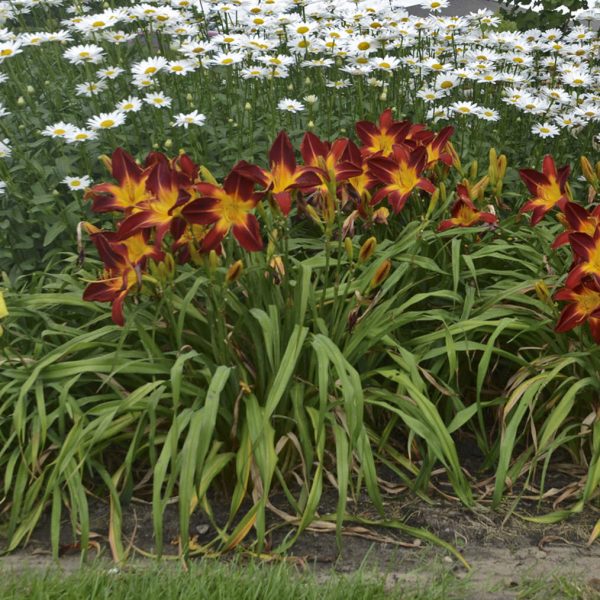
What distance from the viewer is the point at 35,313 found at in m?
3.33

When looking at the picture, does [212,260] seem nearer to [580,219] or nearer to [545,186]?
[580,219]

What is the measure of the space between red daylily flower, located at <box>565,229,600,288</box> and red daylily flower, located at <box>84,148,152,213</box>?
130 centimetres

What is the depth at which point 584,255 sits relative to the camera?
278 cm

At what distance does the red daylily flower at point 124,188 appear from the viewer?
2.74m

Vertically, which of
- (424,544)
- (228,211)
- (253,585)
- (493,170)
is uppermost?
(228,211)

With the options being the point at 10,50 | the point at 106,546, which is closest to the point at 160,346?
the point at 106,546

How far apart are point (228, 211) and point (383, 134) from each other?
1061 millimetres

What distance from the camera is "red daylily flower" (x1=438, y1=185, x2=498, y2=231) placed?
3.32 meters

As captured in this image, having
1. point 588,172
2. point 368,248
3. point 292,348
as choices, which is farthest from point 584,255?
point 292,348

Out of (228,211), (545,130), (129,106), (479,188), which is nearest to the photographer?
(228,211)

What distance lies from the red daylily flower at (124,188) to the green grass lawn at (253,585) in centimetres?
106

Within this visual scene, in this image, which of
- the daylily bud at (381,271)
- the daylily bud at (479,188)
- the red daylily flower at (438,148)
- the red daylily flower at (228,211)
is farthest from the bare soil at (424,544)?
the red daylily flower at (438,148)

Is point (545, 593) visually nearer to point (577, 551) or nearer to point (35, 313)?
point (577, 551)

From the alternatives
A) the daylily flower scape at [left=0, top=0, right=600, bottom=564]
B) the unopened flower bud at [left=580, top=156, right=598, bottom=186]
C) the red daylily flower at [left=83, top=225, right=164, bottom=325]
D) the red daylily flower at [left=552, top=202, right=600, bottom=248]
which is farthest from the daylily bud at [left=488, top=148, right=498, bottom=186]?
the red daylily flower at [left=83, top=225, right=164, bottom=325]
